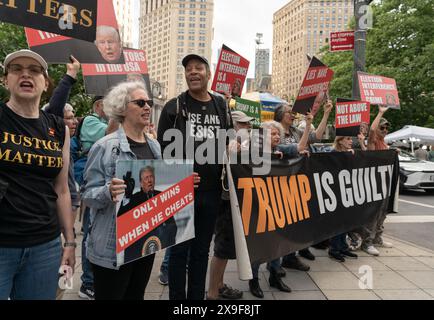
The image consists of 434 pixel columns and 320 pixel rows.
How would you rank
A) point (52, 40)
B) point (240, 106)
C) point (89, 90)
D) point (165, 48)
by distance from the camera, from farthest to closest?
point (165, 48)
point (240, 106)
point (89, 90)
point (52, 40)

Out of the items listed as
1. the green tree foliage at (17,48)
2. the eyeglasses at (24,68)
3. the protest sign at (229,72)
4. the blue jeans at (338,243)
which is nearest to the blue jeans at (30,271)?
the eyeglasses at (24,68)

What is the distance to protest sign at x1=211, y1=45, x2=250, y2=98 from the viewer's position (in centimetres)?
578

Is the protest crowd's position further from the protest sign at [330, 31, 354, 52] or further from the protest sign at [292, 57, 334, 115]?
the protest sign at [330, 31, 354, 52]

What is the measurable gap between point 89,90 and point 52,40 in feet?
3.81

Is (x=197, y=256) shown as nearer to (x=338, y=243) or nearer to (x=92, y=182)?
(x=92, y=182)

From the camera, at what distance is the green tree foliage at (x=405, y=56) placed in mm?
21062

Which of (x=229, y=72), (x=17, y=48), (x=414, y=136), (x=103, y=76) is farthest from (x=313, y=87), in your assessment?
(x=414, y=136)

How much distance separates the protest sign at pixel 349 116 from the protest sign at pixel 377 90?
816 mm

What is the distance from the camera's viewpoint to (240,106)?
6.10 metres

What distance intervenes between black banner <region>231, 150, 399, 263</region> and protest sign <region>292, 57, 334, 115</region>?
0.67 m

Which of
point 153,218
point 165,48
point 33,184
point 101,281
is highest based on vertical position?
point 165,48

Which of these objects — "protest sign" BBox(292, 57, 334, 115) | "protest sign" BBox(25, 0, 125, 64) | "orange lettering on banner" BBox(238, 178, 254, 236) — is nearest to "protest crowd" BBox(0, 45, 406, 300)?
"orange lettering on banner" BBox(238, 178, 254, 236)

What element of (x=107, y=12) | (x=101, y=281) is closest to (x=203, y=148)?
(x=101, y=281)

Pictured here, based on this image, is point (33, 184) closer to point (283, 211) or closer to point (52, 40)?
point (52, 40)
